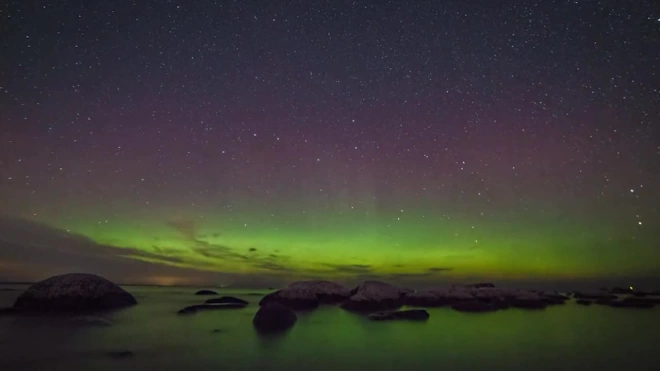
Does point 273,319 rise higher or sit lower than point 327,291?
lower

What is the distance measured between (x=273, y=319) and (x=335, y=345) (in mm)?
5902

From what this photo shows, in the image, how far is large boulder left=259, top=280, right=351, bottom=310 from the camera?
3481 centimetres

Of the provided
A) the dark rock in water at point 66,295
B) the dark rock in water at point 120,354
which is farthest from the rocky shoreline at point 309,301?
the dark rock in water at point 120,354

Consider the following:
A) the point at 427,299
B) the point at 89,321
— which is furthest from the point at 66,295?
the point at 427,299

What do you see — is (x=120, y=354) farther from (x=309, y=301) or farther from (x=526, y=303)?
Answer: (x=526, y=303)

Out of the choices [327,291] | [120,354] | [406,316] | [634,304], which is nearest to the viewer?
[120,354]

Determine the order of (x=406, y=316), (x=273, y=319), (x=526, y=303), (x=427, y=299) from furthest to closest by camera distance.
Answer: (x=526, y=303), (x=427, y=299), (x=406, y=316), (x=273, y=319)

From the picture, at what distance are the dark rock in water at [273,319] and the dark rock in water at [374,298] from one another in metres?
9.35

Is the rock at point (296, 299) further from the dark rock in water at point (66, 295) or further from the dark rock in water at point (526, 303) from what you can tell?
the dark rock in water at point (526, 303)

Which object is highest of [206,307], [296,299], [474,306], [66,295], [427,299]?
[66,295]

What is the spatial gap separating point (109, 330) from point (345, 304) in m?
17.5

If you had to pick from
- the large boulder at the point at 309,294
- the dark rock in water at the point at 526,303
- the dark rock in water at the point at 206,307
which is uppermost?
the large boulder at the point at 309,294

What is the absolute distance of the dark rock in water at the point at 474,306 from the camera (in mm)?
33941

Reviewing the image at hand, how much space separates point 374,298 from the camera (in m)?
33.7
